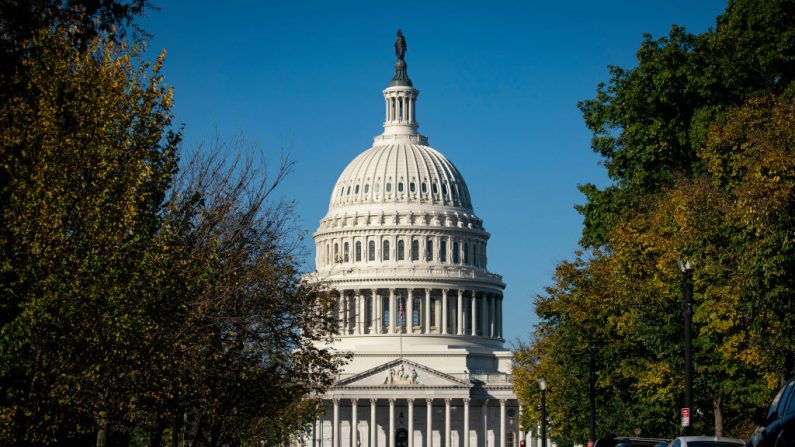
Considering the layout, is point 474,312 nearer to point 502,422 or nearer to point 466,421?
point 466,421

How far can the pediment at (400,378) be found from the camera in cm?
18125

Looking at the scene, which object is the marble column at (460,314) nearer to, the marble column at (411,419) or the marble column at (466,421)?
the marble column at (411,419)

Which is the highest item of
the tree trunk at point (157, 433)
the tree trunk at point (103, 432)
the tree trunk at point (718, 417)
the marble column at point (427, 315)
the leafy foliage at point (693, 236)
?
the marble column at point (427, 315)

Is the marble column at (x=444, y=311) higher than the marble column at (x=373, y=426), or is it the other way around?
the marble column at (x=444, y=311)

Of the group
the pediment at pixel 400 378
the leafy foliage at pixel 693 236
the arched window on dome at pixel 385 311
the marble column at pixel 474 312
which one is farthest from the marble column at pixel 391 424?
the leafy foliage at pixel 693 236

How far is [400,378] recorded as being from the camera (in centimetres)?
18250

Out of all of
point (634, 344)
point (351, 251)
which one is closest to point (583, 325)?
point (634, 344)

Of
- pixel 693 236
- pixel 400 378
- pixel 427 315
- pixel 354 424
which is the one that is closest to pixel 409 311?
pixel 427 315

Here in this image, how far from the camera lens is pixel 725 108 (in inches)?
2238

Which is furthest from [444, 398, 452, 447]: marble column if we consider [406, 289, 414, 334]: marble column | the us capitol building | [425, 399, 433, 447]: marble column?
[406, 289, 414, 334]: marble column

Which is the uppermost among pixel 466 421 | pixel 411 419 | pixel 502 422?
pixel 411 419

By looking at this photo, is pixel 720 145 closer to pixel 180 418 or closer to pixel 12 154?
pixel 180 418

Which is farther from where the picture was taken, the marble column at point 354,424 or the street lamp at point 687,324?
the marble column at point 354,424

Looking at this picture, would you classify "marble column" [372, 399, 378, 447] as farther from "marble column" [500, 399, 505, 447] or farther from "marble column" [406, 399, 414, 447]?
"marble column" [500, 399, 505, 447]
